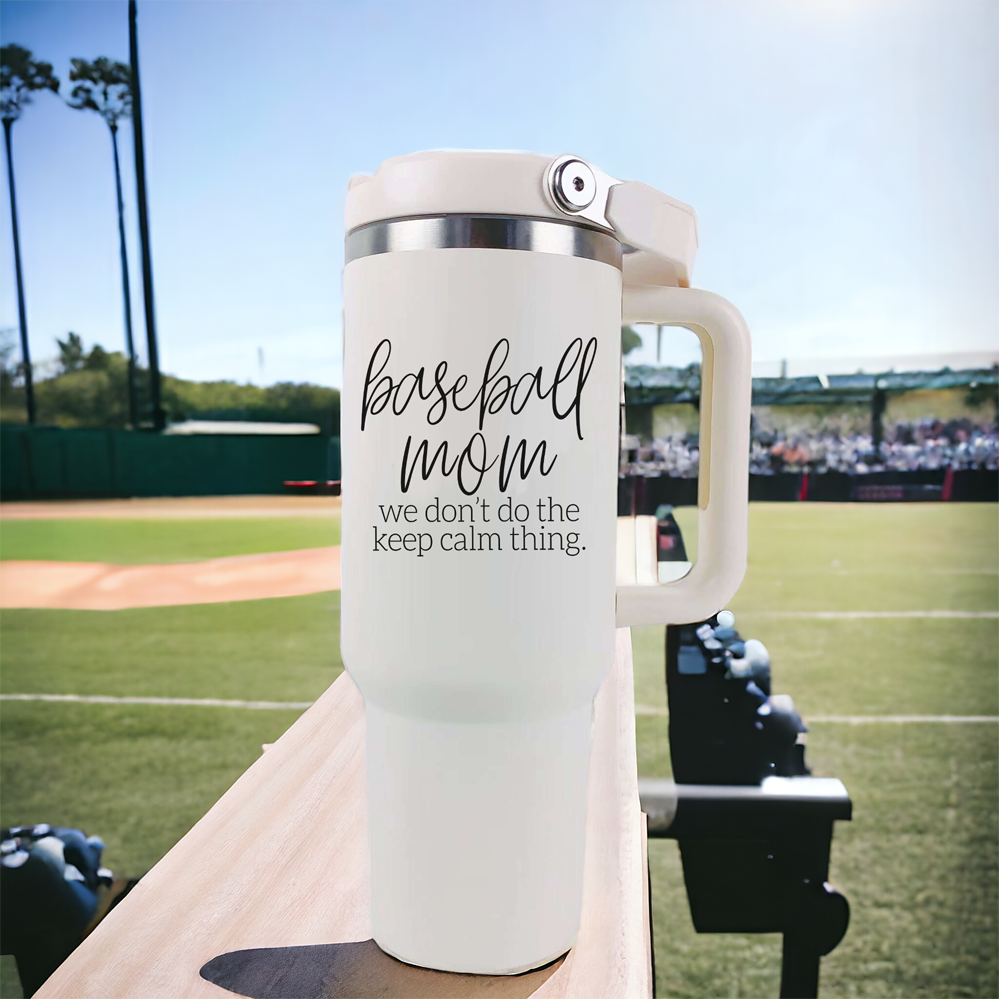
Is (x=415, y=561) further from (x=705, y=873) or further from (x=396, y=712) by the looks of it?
(x=705, y=873)

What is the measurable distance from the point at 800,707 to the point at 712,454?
14.7 feet

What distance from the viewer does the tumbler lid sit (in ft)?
0.78

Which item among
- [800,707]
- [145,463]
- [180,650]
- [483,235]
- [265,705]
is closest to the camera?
[483,235]

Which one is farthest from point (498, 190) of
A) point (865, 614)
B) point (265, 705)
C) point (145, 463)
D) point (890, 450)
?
point (890, 450)

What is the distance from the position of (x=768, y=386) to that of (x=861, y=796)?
683cm

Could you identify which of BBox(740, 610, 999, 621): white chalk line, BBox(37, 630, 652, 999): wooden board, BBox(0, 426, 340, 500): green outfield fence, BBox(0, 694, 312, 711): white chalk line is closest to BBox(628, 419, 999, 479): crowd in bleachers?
BBox(740, 610, 999, 621): white chalk line

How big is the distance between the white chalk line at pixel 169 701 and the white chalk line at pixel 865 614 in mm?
3117

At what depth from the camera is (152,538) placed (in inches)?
384

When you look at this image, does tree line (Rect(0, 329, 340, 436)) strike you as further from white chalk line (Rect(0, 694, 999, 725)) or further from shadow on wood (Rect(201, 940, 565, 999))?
shadow on wood (Rect(201, 940, 565, 999))

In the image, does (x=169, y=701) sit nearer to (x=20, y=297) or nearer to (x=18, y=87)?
(x=20, y=297)

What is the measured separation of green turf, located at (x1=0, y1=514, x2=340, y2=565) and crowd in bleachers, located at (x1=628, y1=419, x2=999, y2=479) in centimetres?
512

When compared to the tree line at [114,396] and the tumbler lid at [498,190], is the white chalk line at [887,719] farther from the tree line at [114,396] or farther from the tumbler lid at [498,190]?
the tree line at [114,396]

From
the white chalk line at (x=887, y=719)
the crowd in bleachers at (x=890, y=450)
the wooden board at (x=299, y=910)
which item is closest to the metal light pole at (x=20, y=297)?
the white chalk line at (x=887, y=719)

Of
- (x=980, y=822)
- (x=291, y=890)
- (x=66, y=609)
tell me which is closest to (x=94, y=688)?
(x=66, y=609)
